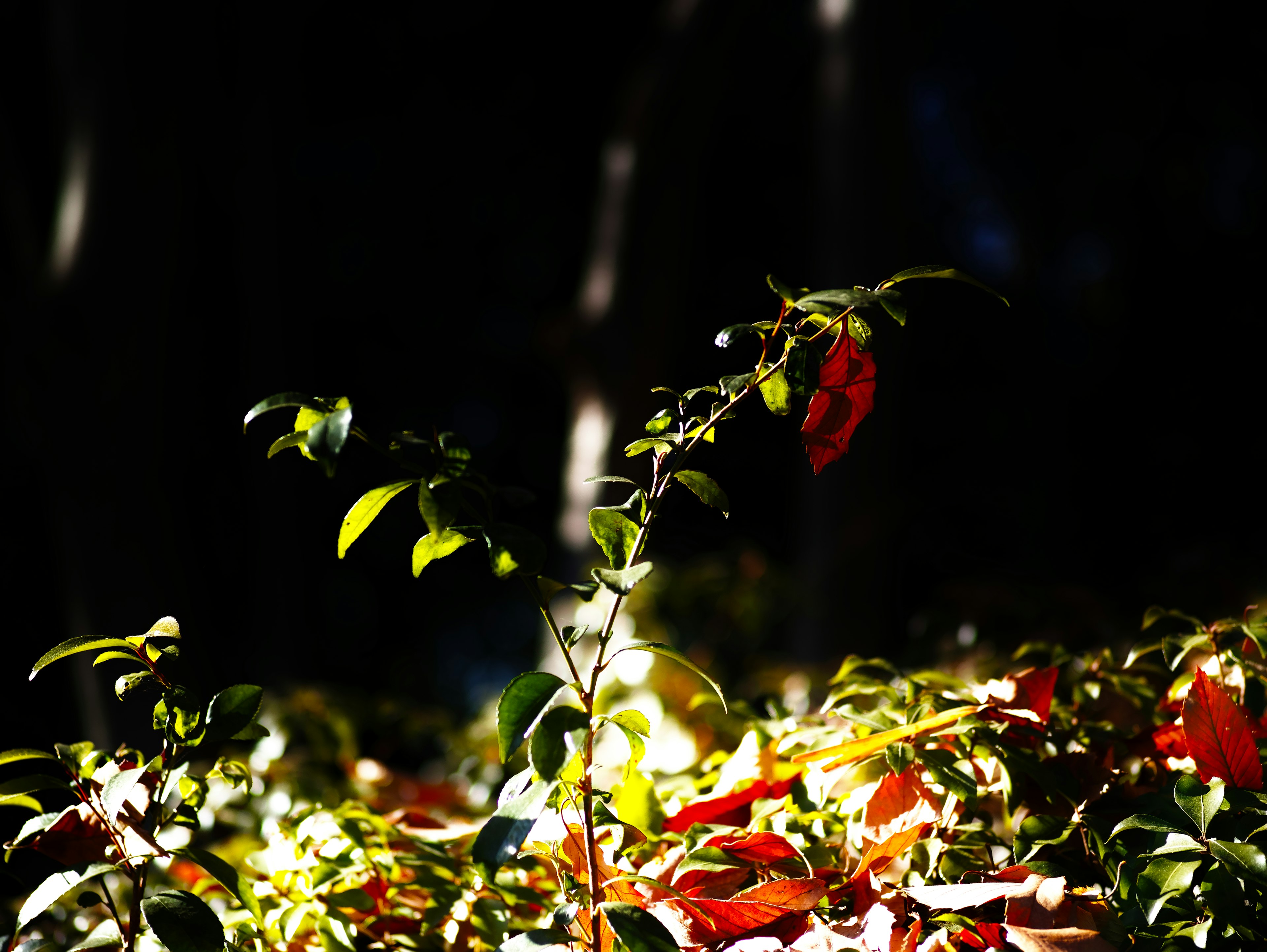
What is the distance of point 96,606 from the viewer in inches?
85.8

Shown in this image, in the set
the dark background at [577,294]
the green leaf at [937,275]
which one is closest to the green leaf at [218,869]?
the green leaf at [937,275]

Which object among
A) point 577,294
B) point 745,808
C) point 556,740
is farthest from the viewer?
point 577,294

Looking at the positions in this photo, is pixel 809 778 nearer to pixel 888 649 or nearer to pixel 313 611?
pixel 888 649

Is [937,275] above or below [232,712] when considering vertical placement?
above

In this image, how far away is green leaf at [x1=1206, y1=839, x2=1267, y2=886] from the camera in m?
0.47

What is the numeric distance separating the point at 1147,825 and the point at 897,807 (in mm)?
147

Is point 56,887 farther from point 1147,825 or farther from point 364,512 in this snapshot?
point 1147,825

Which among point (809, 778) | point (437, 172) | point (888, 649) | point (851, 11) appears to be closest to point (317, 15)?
point (437, 172)

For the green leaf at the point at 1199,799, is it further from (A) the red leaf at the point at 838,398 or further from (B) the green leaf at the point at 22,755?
(B) the green leaf at the point at 22,755

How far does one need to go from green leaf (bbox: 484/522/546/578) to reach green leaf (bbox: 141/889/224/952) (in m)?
0.27

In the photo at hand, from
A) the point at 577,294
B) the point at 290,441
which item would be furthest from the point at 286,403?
the point at 577,294

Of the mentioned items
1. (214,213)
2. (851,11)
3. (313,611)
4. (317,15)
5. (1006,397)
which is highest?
(317,15)

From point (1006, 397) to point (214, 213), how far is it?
12.4ft

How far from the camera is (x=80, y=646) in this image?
52cm
